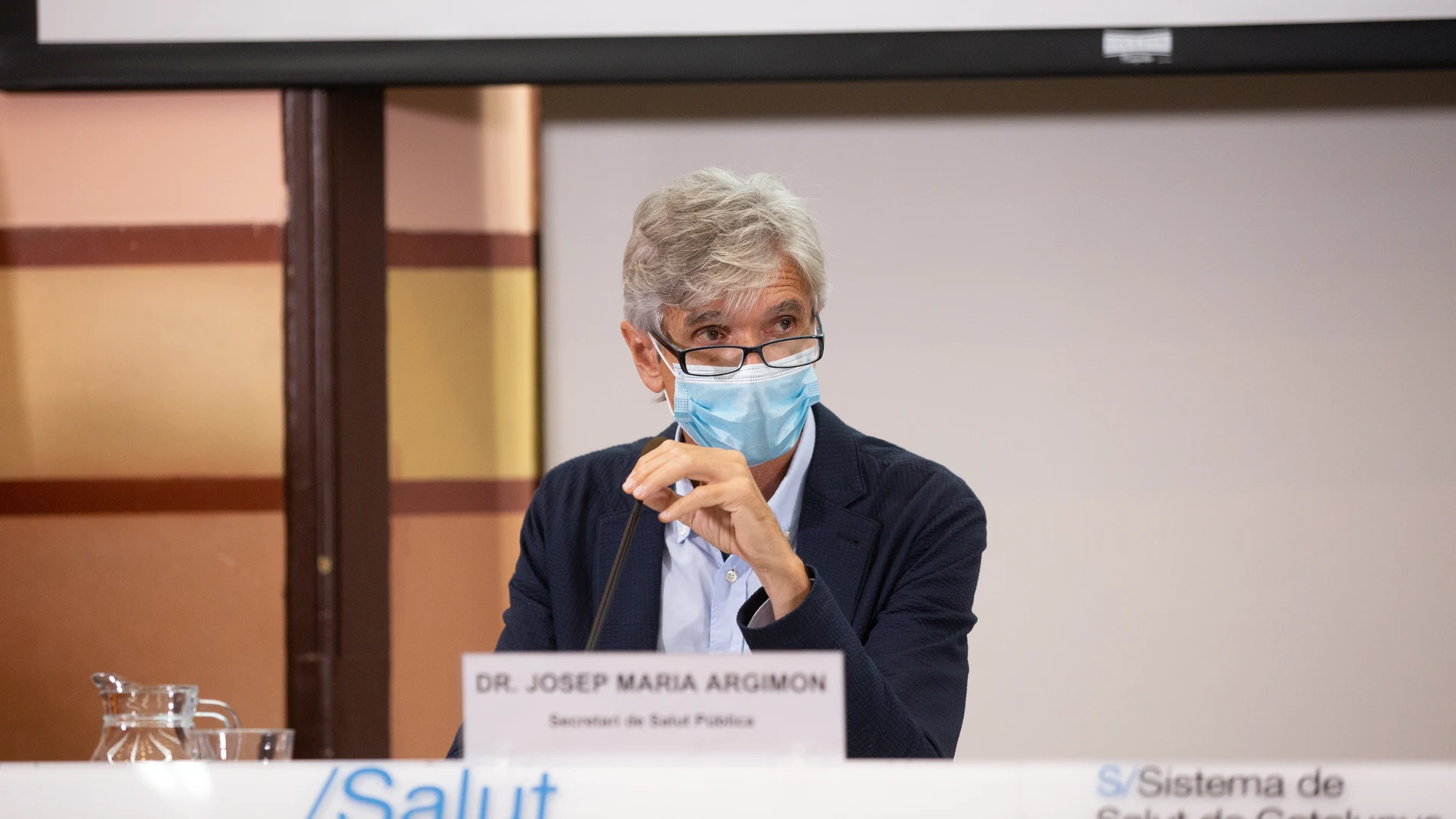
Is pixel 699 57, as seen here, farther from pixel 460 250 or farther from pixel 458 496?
pixel 458 496

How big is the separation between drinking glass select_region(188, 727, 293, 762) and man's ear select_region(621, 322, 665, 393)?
0.57 meters

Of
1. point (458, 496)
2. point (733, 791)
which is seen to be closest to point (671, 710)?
point (733, 791)

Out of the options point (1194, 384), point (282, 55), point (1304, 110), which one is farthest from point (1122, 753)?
point (282, 55)

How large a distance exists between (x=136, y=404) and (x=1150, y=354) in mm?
1883

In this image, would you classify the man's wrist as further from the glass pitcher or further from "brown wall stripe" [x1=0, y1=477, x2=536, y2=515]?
"brown wall stripe" [x1=0, y1=477, x2=536, y2=515]

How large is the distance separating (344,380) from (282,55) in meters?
0.57

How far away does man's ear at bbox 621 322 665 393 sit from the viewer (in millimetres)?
1387

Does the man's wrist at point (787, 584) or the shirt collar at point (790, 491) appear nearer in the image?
the man's wrist at point (787, 584)

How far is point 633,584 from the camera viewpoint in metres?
1.33

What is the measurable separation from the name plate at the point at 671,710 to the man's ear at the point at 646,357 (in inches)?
27.6

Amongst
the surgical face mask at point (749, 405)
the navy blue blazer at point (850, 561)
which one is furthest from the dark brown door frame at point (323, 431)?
the surgical face mask at point (749, 405)

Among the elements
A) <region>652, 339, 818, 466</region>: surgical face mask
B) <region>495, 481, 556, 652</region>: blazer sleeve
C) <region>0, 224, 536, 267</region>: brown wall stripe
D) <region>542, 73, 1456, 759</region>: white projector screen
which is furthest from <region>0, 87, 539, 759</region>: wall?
<region>652, 339, 818, 466</region>: surgical face mask

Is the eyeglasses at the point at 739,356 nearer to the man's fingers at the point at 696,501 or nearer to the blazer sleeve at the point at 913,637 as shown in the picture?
the blazer sleeve at the point at 913,637

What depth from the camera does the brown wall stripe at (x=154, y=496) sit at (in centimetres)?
216
